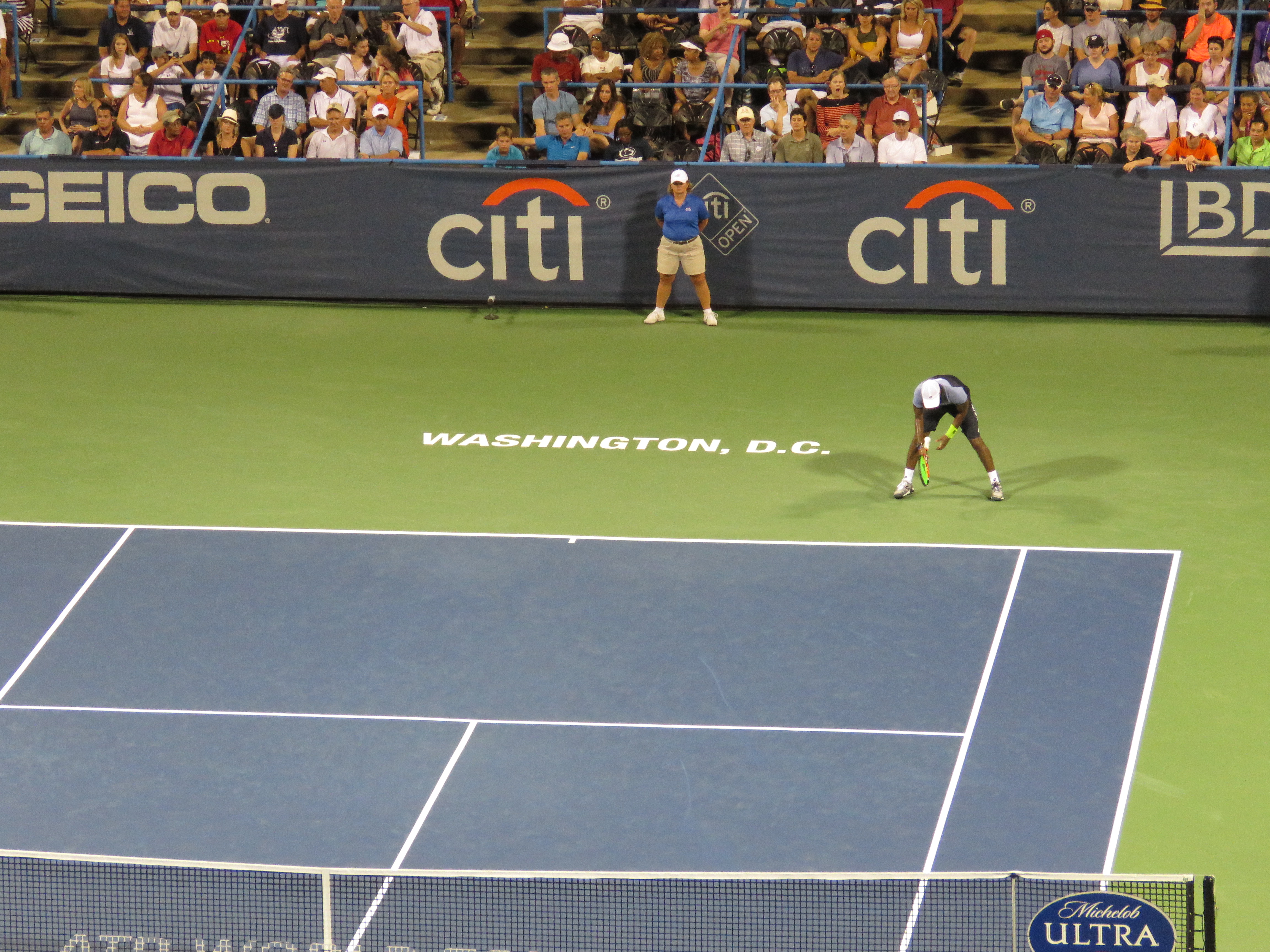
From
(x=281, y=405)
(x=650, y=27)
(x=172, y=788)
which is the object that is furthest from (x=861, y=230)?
(x=172, y=788)

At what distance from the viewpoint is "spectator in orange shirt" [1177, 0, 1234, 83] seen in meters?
25.1

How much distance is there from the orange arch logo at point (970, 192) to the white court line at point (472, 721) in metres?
11.1

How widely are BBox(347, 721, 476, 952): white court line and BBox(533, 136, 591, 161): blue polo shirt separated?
12.4 meters

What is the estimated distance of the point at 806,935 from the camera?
34.2ft

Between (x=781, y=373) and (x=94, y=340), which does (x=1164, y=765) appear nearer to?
(x=781, y=373)

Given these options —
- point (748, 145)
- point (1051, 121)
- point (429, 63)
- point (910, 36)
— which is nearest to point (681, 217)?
point (748, 145)

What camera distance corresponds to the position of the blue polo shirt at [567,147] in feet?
81.3

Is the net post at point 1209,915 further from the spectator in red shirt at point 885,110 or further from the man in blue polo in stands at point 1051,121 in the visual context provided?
the spectator in red shirt at point 885,110

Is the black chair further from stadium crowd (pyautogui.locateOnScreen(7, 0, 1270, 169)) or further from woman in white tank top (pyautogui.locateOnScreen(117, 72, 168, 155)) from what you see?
woman in white tank top (pyautogui.locateOnScreen(117, 72, 168, 155))

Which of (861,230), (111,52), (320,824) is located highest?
(111,52)

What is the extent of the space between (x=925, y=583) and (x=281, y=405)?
8.10 meters

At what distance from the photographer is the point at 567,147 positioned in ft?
81.3

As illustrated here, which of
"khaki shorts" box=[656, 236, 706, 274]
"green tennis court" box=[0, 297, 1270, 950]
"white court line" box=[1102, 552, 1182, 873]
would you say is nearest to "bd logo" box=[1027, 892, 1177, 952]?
"white court line" box=[1102, 552, 1182, 873]

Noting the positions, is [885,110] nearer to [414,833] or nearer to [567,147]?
[567,147]
